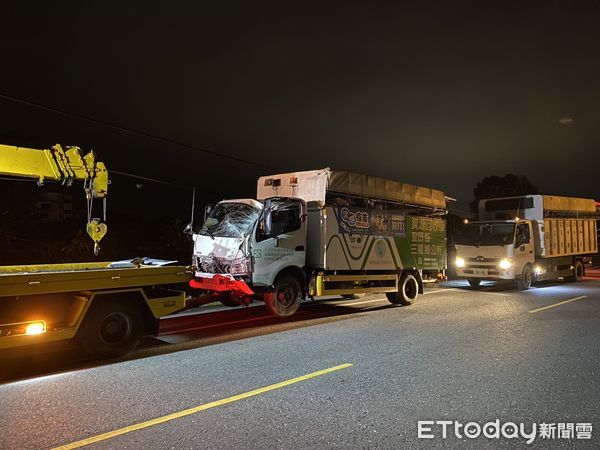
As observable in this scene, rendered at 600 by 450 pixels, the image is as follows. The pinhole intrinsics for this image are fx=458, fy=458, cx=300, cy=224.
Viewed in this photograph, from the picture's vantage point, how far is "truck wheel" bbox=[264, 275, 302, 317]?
986 centimetres

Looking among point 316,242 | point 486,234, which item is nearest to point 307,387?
point 316,242

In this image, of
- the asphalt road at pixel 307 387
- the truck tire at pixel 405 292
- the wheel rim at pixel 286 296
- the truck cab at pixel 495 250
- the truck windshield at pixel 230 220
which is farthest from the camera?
the truck cab at pixel 495 250

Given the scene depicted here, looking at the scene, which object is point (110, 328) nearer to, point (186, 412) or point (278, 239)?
point (186, 412)

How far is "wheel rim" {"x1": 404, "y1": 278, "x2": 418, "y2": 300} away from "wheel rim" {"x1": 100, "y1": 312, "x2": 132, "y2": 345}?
816cm

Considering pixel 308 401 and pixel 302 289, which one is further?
pixel 302 289

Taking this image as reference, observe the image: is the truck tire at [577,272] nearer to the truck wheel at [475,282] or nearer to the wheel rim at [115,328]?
the truck wheel at [475,282]

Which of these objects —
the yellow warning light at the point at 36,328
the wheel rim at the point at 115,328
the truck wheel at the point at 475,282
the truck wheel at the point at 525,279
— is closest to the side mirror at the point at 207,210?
the wheel rim at the point at 115,328

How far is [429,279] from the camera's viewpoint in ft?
46.4

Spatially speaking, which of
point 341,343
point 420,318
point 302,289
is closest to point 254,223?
point 302,289

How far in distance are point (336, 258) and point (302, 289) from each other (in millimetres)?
1203

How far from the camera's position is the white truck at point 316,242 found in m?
9.70

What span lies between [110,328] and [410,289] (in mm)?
8673

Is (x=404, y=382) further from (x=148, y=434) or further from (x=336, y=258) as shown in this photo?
(x=336, y=258)

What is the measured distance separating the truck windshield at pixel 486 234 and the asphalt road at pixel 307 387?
8122 mm
